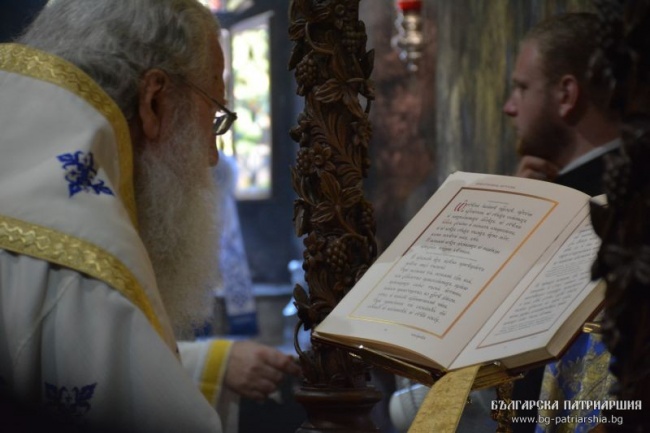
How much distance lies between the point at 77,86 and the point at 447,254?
0.85 metres

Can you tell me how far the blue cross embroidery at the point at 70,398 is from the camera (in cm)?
187

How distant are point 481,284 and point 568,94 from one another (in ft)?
6.55

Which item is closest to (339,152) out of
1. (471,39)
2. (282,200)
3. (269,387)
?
(269,387)

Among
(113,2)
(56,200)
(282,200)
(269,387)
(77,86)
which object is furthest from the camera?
(282,200)

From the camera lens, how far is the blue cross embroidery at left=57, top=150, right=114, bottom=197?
79.4 inches

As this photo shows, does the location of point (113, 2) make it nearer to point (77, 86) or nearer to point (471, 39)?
point (77, 86)

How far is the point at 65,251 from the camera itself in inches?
77.0

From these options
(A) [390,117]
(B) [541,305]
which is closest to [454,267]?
(B) [541,305]

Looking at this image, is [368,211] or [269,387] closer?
[368,211]

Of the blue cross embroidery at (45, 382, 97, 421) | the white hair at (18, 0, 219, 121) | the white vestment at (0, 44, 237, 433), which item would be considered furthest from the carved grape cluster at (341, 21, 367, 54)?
the blue cross embroidery at (45, 382, 97, 421)

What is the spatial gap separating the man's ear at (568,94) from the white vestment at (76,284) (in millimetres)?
1918

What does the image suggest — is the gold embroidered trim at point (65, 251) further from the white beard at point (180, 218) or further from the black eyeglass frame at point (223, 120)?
the black eyeglass frame at point (223, 120)

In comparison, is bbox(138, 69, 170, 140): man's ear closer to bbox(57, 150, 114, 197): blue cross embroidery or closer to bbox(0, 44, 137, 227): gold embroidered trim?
bbox(0, 44, 137, 227): gold embroidered trim

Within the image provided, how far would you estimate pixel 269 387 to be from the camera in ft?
9.88
